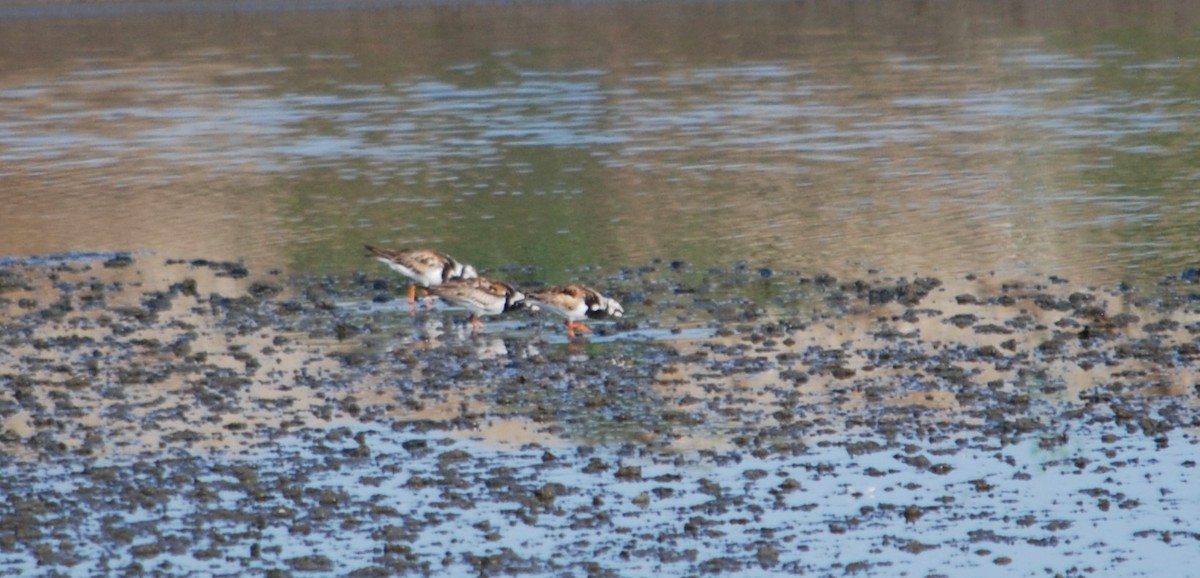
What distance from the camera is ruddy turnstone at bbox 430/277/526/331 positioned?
20703 millimetres

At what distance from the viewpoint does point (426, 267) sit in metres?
22.6

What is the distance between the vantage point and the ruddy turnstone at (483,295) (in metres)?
20.7

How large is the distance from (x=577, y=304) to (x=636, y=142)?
1888cm

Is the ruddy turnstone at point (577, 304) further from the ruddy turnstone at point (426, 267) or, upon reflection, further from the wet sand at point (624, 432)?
the ruddy turnstone at point (426, 267)

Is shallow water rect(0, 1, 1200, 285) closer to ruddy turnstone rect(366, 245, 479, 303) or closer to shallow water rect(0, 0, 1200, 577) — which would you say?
shallow water rect(0, 0, 1200, 577)

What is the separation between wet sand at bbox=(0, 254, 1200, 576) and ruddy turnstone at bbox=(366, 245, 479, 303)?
1.50 feet

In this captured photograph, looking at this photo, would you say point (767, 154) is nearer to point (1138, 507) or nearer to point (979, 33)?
point (1138, 507)

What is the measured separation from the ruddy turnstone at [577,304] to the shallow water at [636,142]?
Answer: 3.65m

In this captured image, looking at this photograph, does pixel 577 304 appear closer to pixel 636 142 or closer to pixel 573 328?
pixel 573 328

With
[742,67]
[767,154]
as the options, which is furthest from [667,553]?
[742,67]

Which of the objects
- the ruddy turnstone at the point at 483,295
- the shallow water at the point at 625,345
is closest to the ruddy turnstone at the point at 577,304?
the shallow water at the point at 625,345

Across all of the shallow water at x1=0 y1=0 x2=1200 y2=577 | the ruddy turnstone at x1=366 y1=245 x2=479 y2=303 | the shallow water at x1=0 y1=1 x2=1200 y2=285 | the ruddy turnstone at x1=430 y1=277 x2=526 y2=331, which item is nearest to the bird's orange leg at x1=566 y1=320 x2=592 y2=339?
the shallow water at x1=0 y1=0 x2=1200 y2=577

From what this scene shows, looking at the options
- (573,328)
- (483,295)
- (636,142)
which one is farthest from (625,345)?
(636,142)

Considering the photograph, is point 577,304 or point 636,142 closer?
point 577,304
